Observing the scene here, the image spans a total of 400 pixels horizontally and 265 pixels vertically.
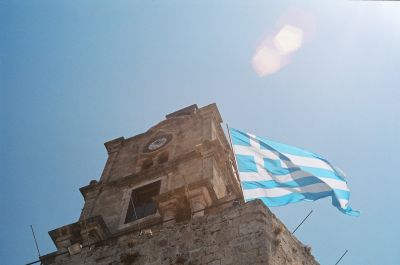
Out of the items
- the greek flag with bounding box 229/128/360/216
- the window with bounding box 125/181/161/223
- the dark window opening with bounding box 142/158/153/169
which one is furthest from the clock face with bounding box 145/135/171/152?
the greek flag with bounding box 229/128/360/216

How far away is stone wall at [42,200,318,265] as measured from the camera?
7.70 meters

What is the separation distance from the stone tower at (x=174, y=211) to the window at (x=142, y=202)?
5cm

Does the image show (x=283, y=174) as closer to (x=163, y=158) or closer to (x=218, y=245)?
(x=218, y=245)

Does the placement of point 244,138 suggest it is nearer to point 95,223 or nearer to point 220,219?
point 220,219

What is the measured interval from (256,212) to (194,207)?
5.58 meters

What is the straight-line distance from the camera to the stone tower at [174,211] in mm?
8055

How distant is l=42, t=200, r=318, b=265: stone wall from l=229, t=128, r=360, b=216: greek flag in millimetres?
1699

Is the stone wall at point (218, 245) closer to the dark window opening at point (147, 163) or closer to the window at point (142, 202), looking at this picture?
the window at point (142, 202)

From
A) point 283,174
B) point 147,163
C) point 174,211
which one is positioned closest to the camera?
point 283,174

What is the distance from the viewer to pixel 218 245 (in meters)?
8.00

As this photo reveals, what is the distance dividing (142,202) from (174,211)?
191 inches

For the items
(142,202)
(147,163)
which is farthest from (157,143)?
(142,202)

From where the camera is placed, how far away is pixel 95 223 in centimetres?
1526

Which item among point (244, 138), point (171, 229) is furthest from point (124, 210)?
point (171, 229)
